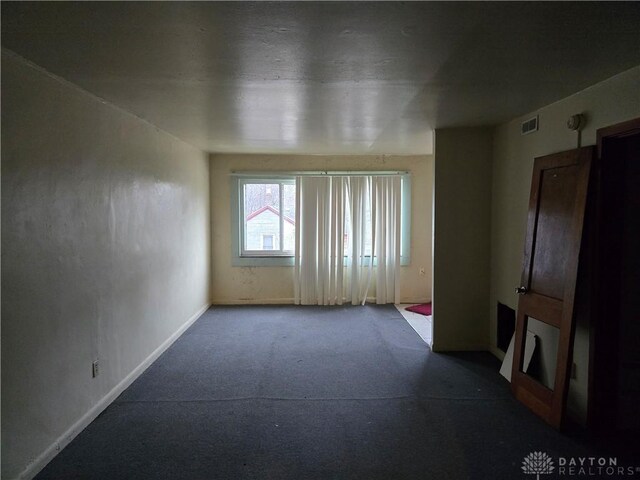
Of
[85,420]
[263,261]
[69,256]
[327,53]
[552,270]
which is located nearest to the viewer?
[327,53]

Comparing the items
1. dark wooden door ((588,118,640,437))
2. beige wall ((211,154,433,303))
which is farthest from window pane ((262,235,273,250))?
dark wooden door ((588,118,640,437))

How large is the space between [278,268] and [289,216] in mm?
790

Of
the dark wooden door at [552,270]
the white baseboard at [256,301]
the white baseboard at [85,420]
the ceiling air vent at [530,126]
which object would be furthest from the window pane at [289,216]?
the dark wooden door at [552,270]

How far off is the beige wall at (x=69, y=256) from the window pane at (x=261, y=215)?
6.90 ft

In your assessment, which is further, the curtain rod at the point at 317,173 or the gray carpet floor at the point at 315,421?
the curtain rod at the point at 317,173

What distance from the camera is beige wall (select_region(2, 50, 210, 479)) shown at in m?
1.94

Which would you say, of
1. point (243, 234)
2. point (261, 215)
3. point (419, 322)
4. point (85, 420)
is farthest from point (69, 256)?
point (419, 322)

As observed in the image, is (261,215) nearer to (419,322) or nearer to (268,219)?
(268,219)

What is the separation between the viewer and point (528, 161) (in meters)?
3.23

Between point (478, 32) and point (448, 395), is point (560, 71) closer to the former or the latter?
point (478, 32)

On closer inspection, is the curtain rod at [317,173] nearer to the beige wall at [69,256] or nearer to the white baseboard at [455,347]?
the beige wall at [69,256]

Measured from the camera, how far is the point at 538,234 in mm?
Answer: 2896

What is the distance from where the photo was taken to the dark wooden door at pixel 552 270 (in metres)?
2.46

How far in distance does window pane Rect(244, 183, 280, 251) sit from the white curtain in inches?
14.7
